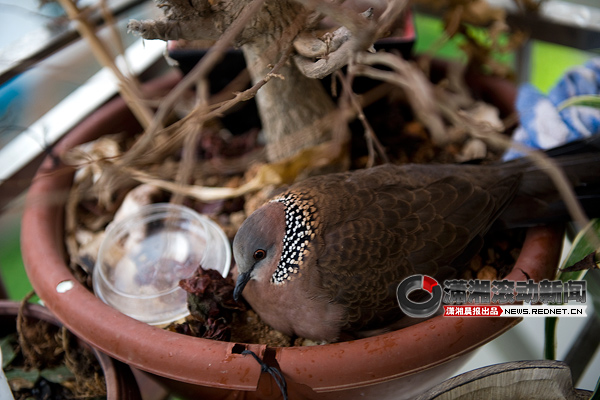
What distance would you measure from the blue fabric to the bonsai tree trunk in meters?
0.39

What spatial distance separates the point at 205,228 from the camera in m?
0.87

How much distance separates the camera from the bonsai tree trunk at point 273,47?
2.13 ft

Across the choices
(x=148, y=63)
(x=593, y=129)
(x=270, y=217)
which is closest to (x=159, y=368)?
(x=270, y=217)

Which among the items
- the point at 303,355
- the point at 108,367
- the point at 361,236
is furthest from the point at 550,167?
the point at 108,367

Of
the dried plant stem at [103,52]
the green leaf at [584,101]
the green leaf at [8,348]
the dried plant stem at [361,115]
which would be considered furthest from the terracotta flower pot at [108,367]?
the green leaf at [584,101]

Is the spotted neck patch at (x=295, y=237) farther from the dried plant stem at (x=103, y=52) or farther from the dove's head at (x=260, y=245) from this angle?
the dried plant stem at (x=103, y=52)

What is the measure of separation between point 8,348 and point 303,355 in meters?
0.57

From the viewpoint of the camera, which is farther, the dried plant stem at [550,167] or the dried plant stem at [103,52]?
the dried plant stem at [103,52]

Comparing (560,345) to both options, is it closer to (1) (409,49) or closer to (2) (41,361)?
(1) (409,49)

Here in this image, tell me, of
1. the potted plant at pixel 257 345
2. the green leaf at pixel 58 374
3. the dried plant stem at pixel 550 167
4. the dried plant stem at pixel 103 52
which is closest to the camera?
the dried plant stem at pixel 550 167

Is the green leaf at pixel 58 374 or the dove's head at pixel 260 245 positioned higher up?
the dove's head at pixel 260 245

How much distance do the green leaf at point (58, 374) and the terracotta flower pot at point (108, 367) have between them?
8 cm

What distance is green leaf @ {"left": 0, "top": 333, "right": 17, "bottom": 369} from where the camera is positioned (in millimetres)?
841

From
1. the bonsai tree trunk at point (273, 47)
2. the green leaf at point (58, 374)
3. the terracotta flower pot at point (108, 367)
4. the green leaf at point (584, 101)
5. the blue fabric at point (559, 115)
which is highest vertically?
the bonsai tree trunk at point (273, 47)
